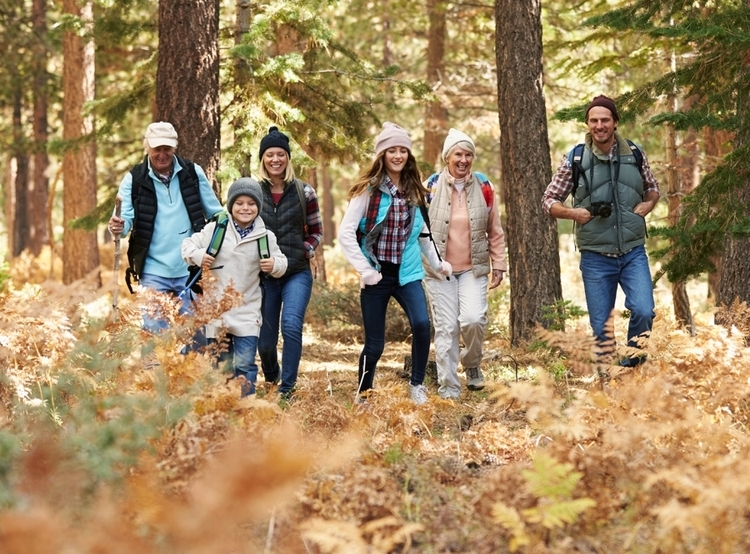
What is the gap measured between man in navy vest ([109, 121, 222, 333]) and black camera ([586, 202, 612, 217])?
3153 millimetres

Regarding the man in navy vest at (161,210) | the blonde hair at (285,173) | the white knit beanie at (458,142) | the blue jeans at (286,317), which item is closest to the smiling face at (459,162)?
the white knit beanie at (458,142)

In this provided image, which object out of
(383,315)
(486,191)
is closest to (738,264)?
(486,191)

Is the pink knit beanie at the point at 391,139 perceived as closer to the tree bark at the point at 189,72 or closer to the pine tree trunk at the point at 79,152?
the tree bark at the point at 189,72

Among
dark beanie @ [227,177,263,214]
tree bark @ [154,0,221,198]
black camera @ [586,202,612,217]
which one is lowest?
black camera @ [586,202,612,217]

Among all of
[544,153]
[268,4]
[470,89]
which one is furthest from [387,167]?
[470,89]

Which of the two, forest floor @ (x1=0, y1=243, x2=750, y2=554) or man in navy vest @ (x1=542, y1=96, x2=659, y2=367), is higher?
man in navy vest @ (x1=542, y1=96, x2=659, y2=367)

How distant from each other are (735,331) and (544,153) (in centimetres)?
597

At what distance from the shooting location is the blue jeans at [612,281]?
7500 millimetres

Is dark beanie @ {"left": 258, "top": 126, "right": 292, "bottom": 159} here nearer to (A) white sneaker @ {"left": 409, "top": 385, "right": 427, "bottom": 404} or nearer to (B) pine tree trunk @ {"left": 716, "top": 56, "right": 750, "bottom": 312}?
(A) white sneaker @ {"left": 409, "top": 385, "right": 427, "bottom": 404}

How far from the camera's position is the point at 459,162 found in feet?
26.4

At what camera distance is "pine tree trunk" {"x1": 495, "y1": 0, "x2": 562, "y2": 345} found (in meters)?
10.9

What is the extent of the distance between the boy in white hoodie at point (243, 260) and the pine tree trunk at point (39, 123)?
1638 centimetres

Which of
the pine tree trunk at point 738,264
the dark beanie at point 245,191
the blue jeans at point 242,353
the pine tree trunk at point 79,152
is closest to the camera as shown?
the blue jeans at point 242,353

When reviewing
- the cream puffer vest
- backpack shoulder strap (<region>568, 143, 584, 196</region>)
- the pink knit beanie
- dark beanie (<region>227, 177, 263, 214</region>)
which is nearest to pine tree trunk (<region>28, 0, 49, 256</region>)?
the cream puffer vest
